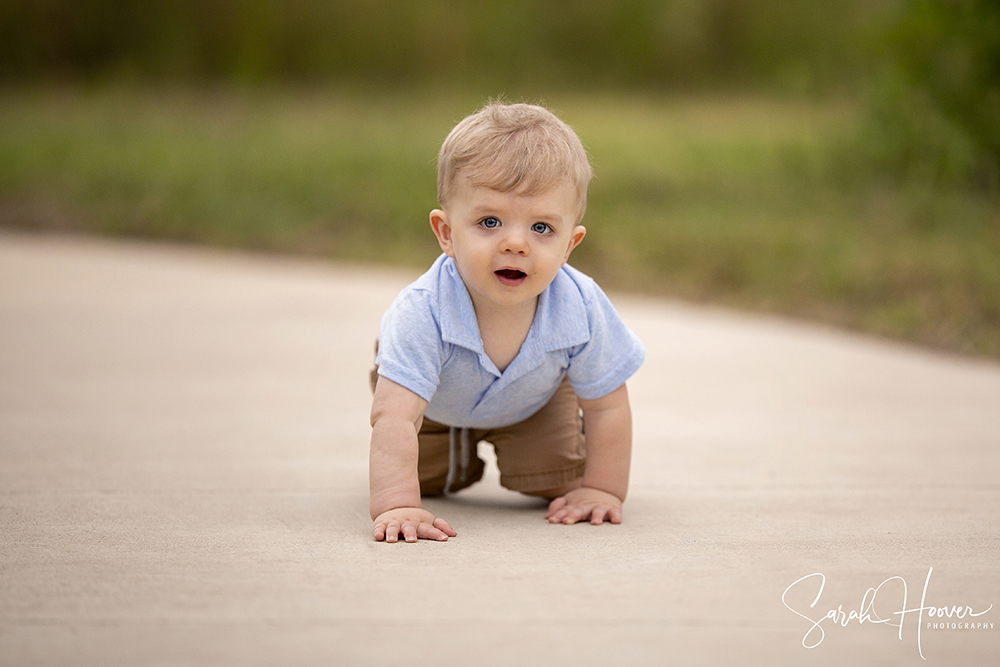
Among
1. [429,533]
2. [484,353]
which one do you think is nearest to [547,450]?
[484,353]

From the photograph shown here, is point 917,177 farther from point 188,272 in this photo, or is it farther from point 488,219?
point 488,219

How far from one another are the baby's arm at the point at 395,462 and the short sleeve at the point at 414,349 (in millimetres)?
23

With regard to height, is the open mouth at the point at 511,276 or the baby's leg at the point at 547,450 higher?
the open mouth at the point at 511,276

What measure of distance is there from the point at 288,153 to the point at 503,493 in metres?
7.18

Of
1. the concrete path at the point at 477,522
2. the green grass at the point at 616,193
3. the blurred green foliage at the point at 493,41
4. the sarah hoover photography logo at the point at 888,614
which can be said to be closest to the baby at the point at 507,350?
the concrete path at the point at 477,522

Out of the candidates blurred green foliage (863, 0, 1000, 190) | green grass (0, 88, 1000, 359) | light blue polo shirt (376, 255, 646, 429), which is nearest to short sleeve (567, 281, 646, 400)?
light blue polo shirt (376, 255, 646, 429)

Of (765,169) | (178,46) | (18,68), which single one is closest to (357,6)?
(178,46)

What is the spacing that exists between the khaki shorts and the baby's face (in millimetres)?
348

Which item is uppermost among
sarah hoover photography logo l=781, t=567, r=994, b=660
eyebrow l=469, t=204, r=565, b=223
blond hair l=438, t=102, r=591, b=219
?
blond hair l=438, t=102, r=591, b=219

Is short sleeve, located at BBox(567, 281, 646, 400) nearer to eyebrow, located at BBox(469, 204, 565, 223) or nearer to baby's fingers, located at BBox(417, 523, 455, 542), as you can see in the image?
eyebrow, located at BBox(469, 204, 565, 223)

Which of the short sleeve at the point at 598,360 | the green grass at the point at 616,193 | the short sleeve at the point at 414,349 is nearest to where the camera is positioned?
the short sleeve at the point at 414,349

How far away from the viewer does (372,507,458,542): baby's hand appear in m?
1.78

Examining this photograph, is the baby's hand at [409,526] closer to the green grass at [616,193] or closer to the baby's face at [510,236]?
the baby's face at [510,236]

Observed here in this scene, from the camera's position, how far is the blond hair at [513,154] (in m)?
1.81
